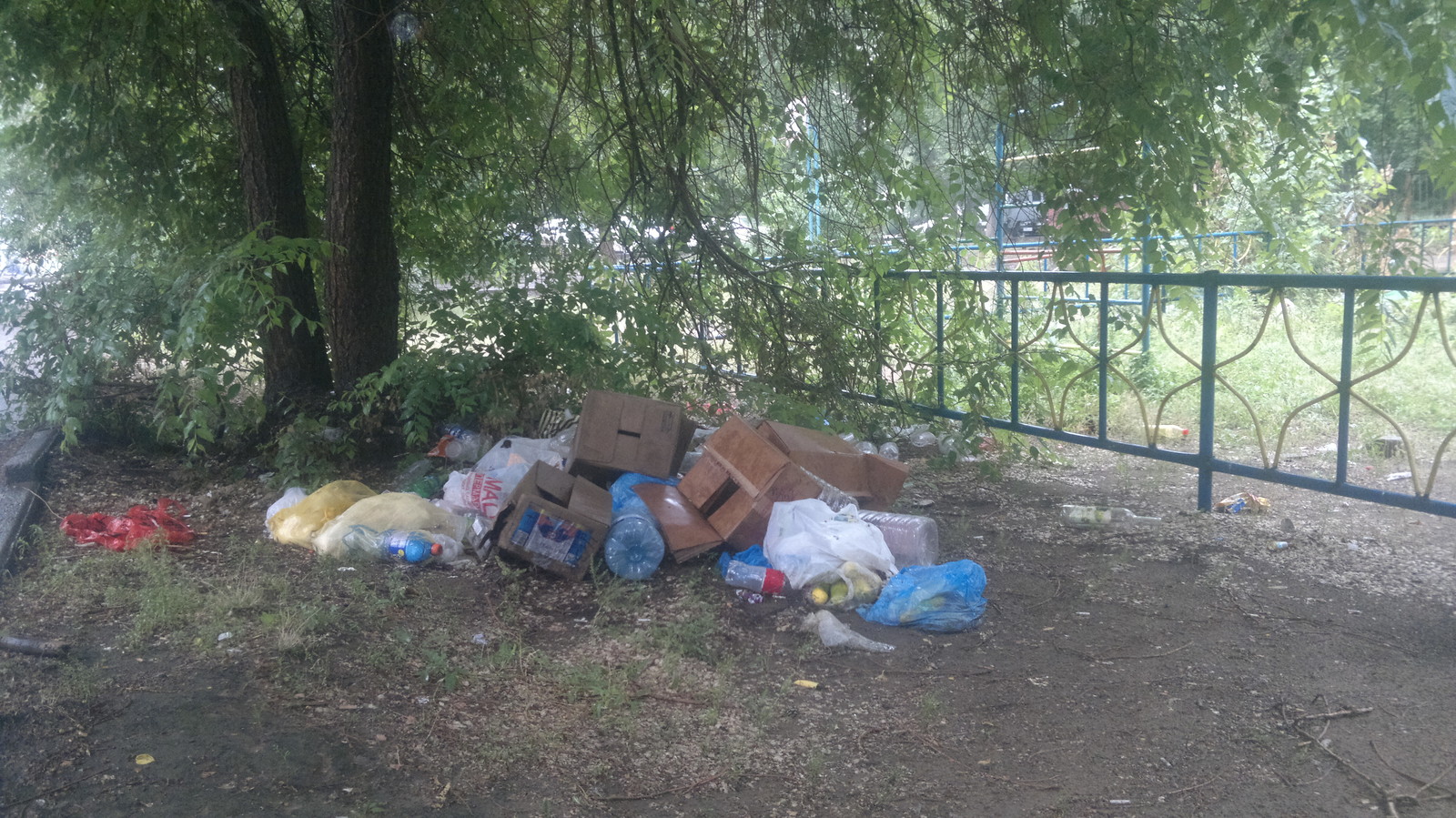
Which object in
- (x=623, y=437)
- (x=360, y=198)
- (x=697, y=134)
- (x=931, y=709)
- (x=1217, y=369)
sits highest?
(x=697, y=134)

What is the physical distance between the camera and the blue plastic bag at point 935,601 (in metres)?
3.59

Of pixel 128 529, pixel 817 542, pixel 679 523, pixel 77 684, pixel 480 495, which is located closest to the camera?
pixel 77 684

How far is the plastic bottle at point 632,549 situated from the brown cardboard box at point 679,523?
2.4 inches

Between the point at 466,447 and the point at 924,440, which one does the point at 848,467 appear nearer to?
the point at 924,440

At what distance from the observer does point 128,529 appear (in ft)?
14.8

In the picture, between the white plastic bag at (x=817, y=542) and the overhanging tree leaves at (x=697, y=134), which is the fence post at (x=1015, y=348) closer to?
the overhanging tree leaves at (x=697, y=134)

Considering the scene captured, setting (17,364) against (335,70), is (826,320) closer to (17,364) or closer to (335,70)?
(335,70)

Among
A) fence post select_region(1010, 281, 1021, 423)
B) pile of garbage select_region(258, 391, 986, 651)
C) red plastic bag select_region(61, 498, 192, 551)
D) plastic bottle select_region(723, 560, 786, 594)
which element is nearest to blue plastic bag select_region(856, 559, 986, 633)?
pile of garbage select_region(258, 391, 986, 651)

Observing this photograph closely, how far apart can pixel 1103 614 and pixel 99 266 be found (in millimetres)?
5404

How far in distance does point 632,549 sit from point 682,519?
0.26 meters

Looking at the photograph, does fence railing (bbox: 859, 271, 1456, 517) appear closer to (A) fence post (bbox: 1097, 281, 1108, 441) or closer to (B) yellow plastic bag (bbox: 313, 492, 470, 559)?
(A) fence post (bbox: 1097, 281, 1108, 441)

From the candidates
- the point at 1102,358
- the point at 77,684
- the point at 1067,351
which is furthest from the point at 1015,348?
the point at 77,684

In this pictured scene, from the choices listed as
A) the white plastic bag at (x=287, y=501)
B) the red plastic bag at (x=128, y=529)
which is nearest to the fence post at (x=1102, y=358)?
the white plastic bag at (x=287, y=501)

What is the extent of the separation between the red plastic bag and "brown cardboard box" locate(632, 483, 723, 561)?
2.13 m
